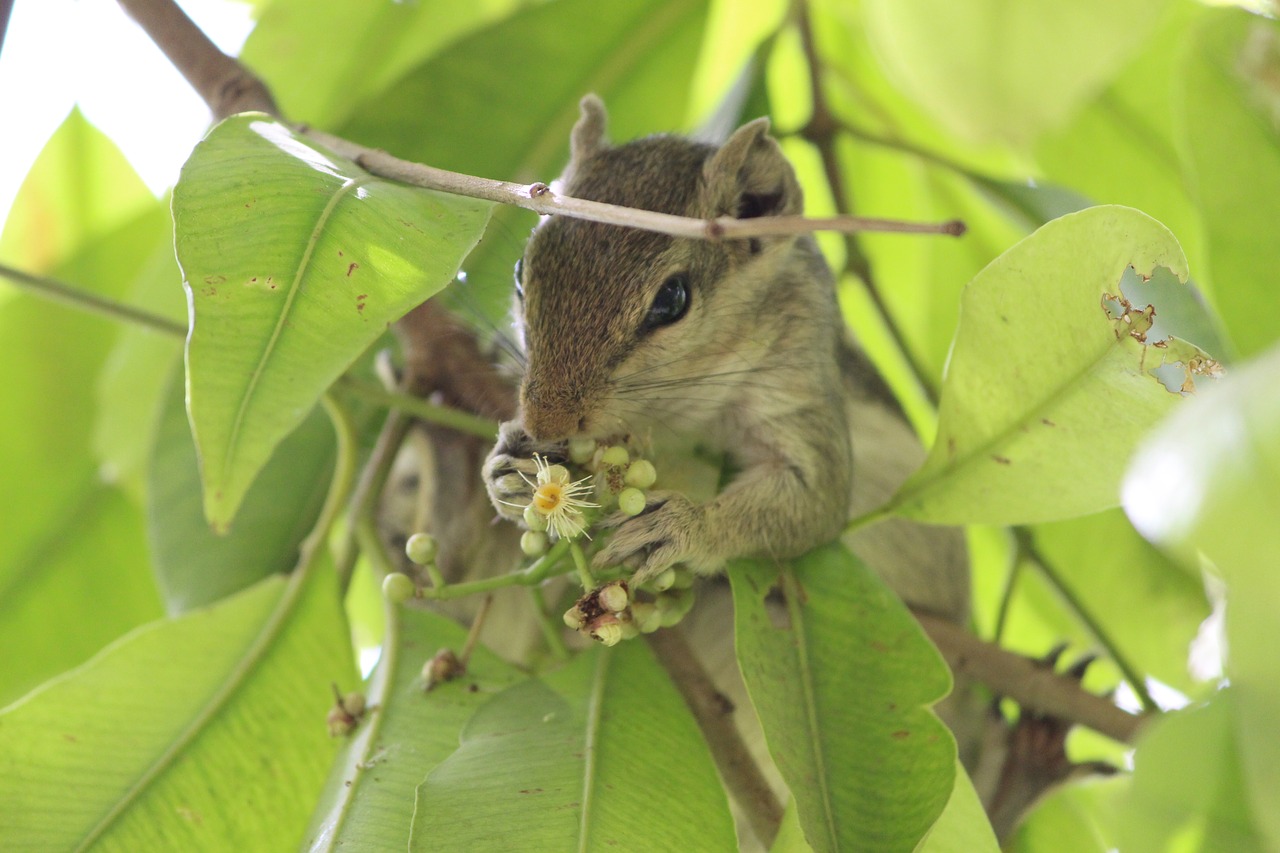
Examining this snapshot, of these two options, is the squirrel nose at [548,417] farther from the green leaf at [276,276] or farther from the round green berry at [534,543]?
the green leaf at [276,276]

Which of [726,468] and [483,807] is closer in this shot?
[483,807]

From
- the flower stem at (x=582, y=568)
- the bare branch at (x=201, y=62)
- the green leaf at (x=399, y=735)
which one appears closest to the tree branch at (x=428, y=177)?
the bare branch at (x=201, y=62)

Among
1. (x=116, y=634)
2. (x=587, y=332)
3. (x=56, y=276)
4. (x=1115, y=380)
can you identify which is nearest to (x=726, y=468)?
(x=587, y=332)

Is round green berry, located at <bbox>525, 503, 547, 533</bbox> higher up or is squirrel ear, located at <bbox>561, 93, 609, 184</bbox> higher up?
squirrel ear, located at <bbox>561, 93, 609, 184</bbox>

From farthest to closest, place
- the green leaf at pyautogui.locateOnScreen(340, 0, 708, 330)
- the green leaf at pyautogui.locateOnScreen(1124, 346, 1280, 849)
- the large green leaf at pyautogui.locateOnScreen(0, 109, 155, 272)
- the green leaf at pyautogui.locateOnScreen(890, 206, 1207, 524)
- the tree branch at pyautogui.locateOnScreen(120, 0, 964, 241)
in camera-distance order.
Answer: the large green leaf at pyautogui.locateOnScreen(0, 109, 155, 272), the green leaf at pyautogui.locateOnScreen(340, 0, 708, 330), the green leaf at pyautogui.locateOnScreen(890, 206, 1207, 524), the tree branch at pyautogui.locateOnScreen(120, 0, 964, 241), the green leaf at pyautogui.locateOnScreen(1124, 346, 1280, 849)

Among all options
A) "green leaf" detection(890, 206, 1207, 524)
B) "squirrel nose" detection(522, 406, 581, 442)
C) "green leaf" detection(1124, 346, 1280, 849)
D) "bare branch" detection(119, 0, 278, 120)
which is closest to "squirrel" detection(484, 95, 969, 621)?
"squirrel nose" detection(522, 406, 581, 442)

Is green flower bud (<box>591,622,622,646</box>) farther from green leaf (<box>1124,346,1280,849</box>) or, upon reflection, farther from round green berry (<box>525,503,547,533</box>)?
green leaf (<box>1124,346,1280,849</box>)

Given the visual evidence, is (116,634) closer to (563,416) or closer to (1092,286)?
(563,416)
